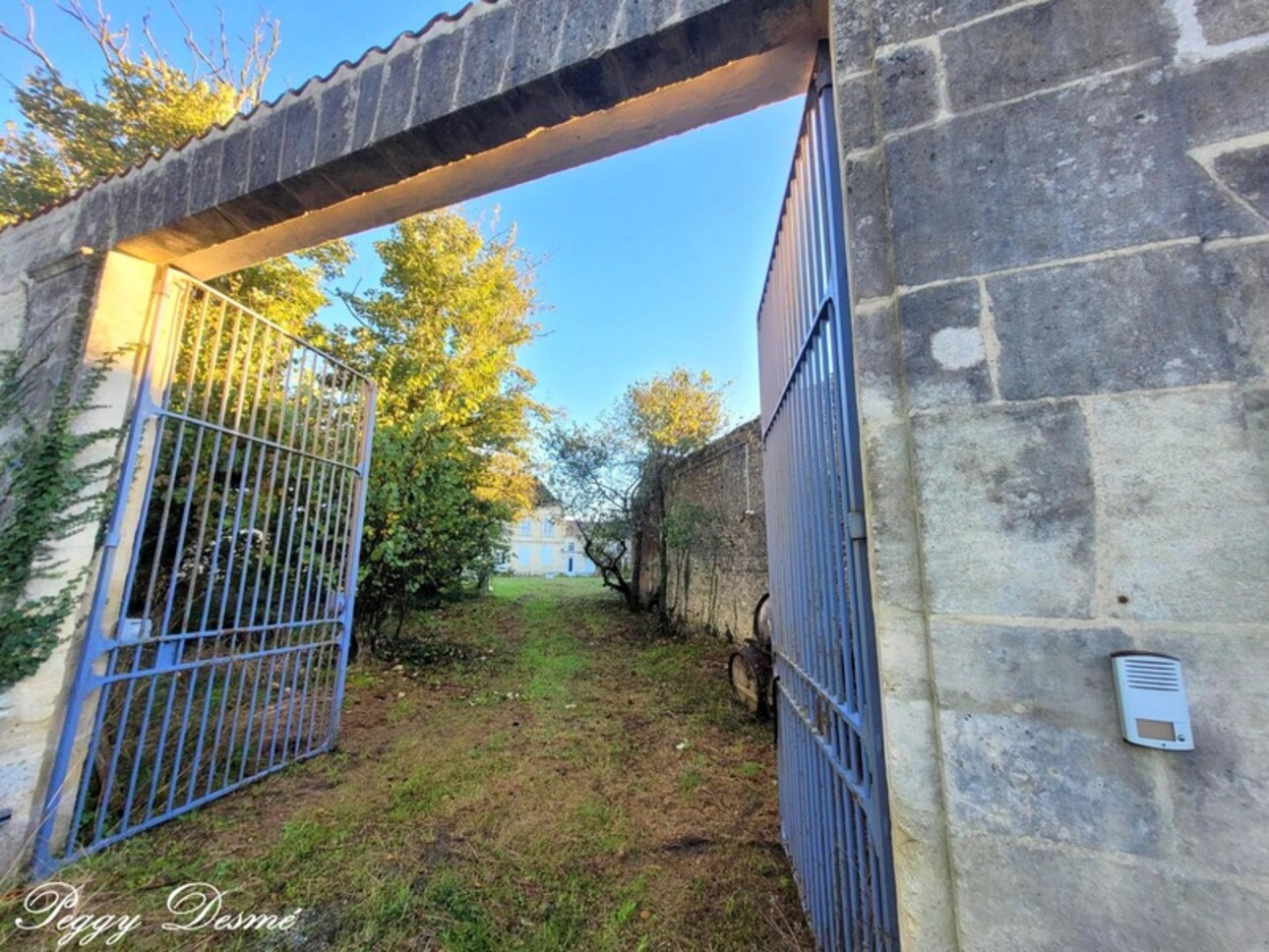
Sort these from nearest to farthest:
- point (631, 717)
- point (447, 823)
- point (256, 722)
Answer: point (447, 823)
point (256, 722)
point (631, 717)

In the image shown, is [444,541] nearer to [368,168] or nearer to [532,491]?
[368,168]

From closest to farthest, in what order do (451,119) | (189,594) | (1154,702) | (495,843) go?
(1154,702) → (451,119) → (495,843) → (189,594)

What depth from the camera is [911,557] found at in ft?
3.52

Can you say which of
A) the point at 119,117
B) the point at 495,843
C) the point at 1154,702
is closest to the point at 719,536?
the point at 495,843

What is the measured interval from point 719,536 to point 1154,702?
6.75m

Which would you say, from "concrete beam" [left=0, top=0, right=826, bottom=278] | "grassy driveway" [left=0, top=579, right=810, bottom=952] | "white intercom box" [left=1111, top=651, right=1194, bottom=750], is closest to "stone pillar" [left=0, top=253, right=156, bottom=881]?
"concrete beam" [left=0, top=0, right=826, bottom=278]

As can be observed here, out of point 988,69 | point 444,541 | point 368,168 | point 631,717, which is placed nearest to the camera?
point 988,69

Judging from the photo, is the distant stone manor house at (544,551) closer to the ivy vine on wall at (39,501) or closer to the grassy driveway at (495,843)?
the grassy driveway at (495,843)

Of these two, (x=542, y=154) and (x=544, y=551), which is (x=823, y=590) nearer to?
(x=542, y=154)

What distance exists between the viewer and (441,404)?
8266 mm

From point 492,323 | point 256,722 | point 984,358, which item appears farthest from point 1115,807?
point 492,323

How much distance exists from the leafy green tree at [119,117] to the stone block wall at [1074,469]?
7.60 m

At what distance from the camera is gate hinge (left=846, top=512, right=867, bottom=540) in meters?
1.28

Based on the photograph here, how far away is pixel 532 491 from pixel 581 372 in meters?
3.16
